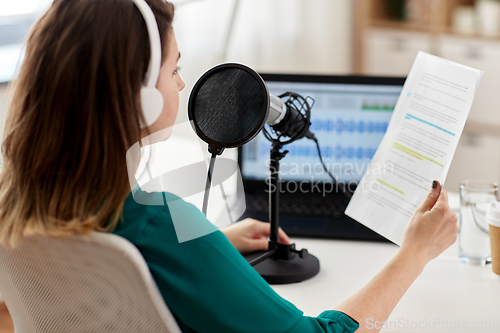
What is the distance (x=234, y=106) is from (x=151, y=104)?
17 centimetres

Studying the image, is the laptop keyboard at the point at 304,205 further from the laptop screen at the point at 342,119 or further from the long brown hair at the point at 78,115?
the long brown hair at the point at 78,115

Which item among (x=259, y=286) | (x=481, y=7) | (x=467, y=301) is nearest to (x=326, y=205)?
(x=467, y=301)

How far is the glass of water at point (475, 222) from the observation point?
1.00m

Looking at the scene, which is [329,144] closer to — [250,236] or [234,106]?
[250,236]

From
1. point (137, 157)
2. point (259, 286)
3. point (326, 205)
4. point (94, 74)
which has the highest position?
point (94, 74)

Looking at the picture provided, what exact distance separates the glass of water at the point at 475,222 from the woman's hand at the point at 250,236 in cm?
35

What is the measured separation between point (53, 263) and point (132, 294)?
104 mm

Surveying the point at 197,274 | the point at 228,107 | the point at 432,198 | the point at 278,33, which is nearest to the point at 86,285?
the point at 197,274

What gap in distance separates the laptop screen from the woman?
2.09 feet

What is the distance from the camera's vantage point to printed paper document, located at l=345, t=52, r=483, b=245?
889mm

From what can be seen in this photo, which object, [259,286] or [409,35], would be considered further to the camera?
[409,35]

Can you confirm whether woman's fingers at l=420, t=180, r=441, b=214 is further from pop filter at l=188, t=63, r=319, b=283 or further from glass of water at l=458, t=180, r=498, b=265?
pop filter at l=188, t=63, r=319, b=283

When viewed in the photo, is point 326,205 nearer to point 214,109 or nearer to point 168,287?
point 214,109

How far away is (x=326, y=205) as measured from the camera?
1268mm
